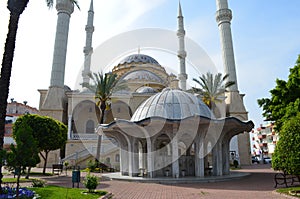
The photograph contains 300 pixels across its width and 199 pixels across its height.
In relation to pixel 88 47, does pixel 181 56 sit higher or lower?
lower

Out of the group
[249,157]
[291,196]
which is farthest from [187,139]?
[249,157]

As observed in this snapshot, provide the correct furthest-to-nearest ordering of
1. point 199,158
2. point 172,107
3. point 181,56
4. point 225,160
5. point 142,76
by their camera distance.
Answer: point 142,76, point 181,56, point 225,160, point 172,107, point 199,158

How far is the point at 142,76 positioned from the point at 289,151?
36.8 m

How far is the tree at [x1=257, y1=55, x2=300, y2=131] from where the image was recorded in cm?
1512

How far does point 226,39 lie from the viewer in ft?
117

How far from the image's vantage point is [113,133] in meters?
18.0

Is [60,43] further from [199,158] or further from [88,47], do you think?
[199,158]

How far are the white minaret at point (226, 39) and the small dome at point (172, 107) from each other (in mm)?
19753

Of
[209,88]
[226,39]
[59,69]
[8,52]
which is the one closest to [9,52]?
[8,52]

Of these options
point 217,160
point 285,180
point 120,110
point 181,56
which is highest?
point 181,56

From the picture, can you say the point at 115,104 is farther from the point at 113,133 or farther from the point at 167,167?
the point at 167,167

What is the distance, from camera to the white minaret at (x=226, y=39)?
115 feet

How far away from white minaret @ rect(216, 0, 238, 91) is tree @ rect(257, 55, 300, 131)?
18.0 m

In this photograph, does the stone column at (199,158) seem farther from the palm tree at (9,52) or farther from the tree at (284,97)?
the palm tree at (9,52)
